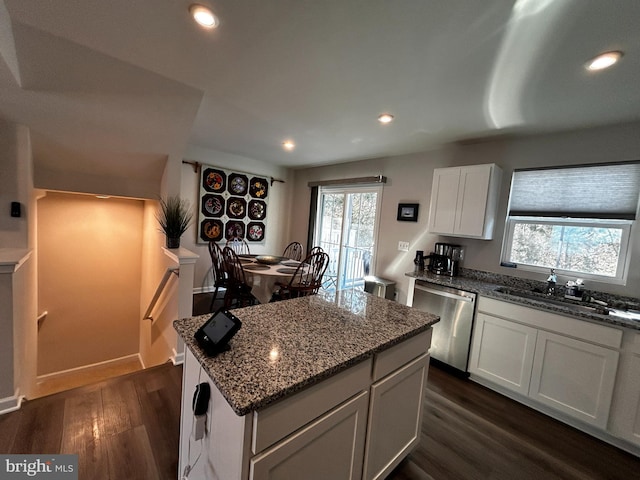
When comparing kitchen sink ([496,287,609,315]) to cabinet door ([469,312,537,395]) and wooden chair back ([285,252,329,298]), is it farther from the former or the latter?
wooden chair back ([285,252,329,298])

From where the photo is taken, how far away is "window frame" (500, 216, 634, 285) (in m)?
2.18

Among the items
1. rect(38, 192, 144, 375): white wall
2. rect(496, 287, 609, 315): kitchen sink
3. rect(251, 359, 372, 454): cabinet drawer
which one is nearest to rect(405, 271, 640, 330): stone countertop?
rect(496, 287, 609, 315): kitchen sink

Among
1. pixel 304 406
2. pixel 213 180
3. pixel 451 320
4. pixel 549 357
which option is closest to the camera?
pixel 304 406

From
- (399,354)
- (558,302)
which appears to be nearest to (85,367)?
(399,354)

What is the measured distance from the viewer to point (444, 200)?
116 inches

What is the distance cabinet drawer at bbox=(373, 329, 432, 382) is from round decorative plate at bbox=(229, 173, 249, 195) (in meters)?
3.98

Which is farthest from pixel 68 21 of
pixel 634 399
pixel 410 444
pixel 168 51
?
pixel 634 399

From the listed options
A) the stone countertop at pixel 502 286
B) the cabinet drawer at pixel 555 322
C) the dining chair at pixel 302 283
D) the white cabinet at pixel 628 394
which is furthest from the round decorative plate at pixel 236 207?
the white cabinet at pixel 628 394

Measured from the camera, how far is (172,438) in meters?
1.61

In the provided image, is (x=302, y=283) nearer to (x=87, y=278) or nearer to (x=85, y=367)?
(x=87, y=278)

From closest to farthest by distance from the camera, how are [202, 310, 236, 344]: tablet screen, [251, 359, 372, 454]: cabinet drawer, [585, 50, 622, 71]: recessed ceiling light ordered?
[251, 359, 372, 454]: cabinet drawer
[202, 310, 236, 344]: tablet screen
[585, 50, 622, 71]: recessed ceiling light

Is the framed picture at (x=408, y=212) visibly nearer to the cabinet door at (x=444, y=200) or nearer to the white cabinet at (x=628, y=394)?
the cabinet door at (x=444, y=200)

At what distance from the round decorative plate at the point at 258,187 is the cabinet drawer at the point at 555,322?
12.7 ft

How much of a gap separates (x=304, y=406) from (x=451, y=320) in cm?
217
